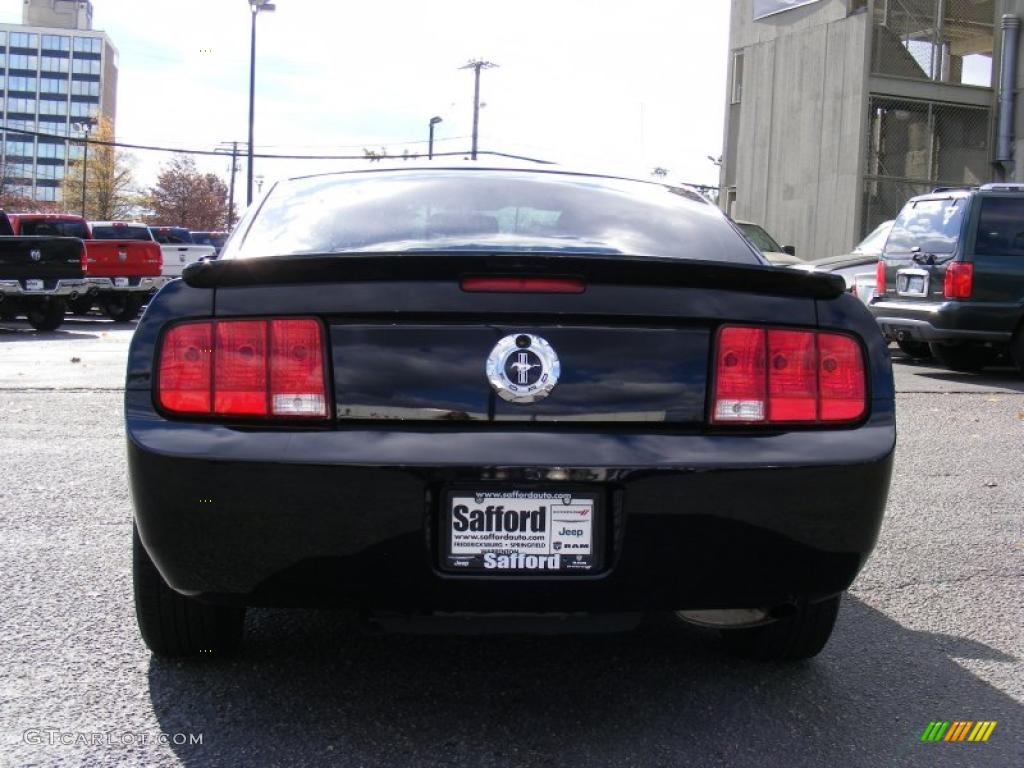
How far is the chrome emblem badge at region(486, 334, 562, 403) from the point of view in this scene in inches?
103

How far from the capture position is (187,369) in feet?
8.84

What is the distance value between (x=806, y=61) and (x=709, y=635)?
2342 cm

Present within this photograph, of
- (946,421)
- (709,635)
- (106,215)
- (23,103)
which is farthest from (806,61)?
(23,103)

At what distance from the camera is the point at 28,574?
405 cm

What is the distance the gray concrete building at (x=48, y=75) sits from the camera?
14350cm

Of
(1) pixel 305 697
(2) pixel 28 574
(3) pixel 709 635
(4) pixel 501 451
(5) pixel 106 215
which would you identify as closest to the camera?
(4) pixel 501 451

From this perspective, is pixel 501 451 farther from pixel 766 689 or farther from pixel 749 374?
pixel 766 689

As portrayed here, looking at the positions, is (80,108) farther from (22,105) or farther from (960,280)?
(960,280)

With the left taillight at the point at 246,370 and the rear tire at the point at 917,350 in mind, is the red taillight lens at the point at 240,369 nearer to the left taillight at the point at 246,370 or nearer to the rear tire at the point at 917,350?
the left taillight at the point at 246,370

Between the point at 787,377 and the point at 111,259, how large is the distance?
65.9 feet

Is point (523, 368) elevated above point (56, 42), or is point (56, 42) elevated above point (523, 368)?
point (56, 42)

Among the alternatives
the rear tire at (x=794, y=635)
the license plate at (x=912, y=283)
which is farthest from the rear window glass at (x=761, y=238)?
the rear tire at (x=794, y=635)

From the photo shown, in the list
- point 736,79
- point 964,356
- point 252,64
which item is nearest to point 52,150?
point 252,64

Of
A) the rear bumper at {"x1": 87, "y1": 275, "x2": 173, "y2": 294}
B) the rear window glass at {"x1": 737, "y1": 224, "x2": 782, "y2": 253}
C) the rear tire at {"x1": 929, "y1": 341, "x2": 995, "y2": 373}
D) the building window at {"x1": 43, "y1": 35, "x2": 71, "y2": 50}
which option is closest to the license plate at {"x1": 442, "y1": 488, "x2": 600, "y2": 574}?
the rear tire at {"x1": 929, "y1": 341, "x2": 995, "y2": 373}
